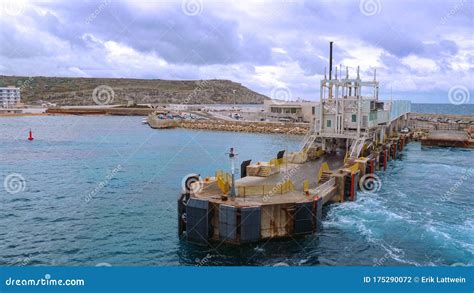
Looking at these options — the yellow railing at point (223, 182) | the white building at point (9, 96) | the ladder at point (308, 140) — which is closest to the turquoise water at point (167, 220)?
the yellow railing at point (223, 182)

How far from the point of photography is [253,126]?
96.6 metres

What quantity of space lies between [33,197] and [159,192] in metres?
9.54

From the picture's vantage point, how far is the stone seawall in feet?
299

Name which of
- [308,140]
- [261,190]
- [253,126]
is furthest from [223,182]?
[253,126]

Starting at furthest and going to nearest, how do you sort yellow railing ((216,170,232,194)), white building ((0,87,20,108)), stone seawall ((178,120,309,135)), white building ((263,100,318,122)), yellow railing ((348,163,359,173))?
white building ((0,87,20,108)) → white building ((263,100,318,122)) → stone seawall ((178,120,309,135)) → yellow railing ((348,163,359,173)) → yellow railing ((216,170,232,194))

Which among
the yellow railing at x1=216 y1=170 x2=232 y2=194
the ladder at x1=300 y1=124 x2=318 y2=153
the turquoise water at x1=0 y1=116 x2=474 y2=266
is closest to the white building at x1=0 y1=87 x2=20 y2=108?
the turquoise water at x1=0 y1=116 x2=474 y2=266

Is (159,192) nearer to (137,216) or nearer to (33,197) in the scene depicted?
(137,216)

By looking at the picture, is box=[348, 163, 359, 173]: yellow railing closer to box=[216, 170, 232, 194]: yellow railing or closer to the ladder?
the ladder

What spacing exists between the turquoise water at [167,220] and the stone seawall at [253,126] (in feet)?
139

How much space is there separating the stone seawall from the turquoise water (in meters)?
42.5

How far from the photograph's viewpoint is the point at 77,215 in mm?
27688

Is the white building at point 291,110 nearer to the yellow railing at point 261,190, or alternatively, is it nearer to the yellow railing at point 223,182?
the yellow railing at point 261,190

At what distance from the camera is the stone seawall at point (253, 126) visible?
91.2 metres

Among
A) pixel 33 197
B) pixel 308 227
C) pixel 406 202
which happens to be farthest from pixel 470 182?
pixel 33 197
